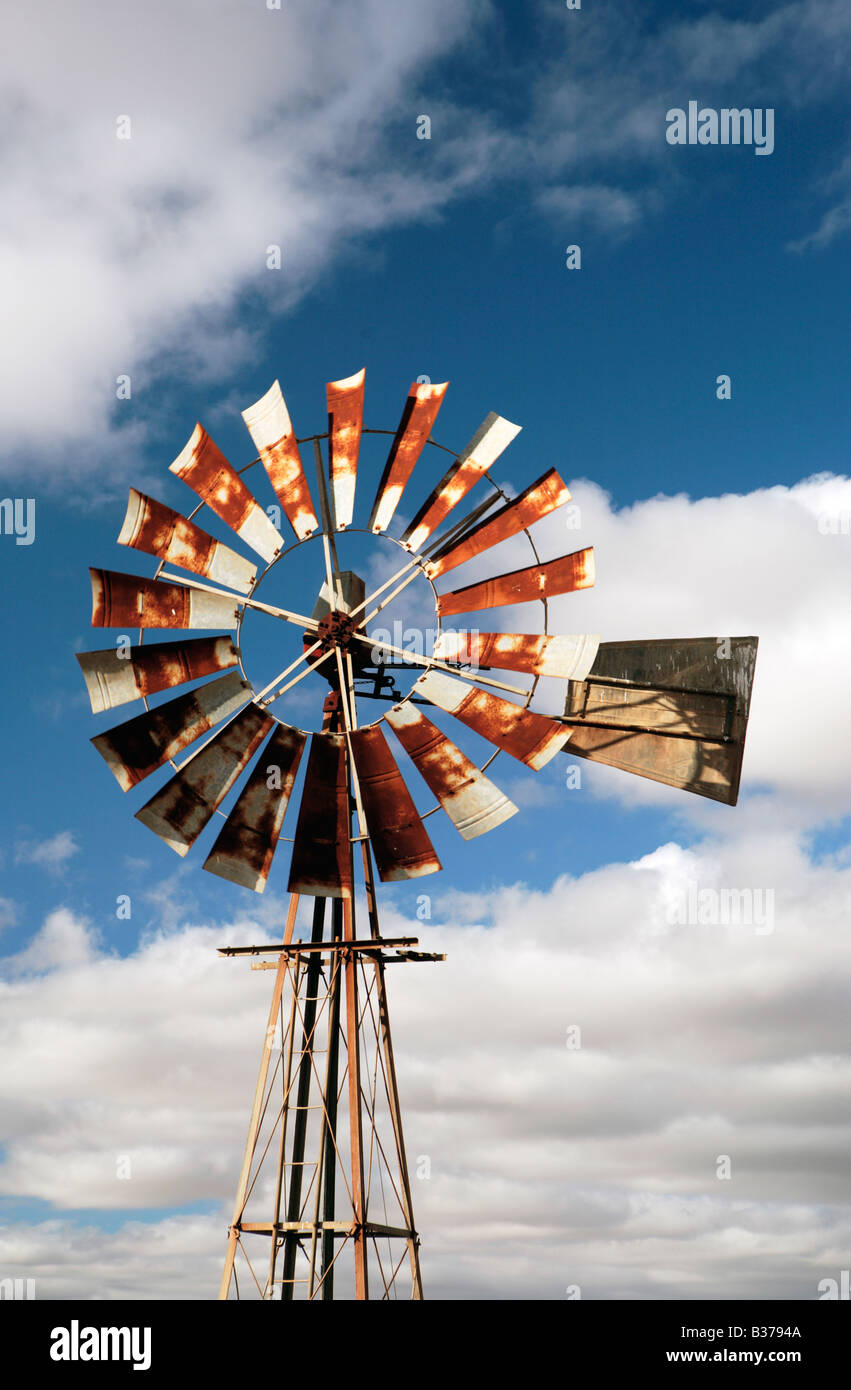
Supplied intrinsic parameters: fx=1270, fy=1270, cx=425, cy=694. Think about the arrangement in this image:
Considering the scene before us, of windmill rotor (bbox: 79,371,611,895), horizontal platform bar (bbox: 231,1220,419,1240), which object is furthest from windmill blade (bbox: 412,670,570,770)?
→ horizontal platform bar (bbox: 231,1220,419,1240)

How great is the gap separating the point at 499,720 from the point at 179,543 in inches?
184

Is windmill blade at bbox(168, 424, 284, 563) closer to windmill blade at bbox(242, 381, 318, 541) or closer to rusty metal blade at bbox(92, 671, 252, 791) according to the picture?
windmill blade at bbox(242, 381, 318, 541)

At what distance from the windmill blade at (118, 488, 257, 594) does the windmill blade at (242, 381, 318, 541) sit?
923 mm

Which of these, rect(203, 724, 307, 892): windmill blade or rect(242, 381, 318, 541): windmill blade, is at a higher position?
rect(242, 381, 318, 541): windmill blade

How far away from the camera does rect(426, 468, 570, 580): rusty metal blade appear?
1650cm

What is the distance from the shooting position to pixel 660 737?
16594mm

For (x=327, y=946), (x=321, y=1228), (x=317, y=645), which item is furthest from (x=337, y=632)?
(x=321, y=1228)

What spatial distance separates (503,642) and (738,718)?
3.19 meters

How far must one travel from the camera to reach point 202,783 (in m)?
15.6

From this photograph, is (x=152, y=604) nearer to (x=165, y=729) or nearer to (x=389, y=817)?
(x=165, y=729)

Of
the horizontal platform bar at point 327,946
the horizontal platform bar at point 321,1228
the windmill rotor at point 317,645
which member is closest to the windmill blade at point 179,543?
the windmill rotor at point 317,645
